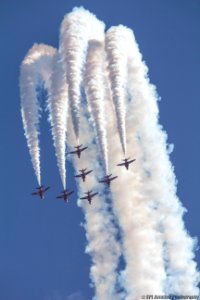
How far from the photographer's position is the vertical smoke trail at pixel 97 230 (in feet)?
237

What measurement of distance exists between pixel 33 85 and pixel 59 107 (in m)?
3.44

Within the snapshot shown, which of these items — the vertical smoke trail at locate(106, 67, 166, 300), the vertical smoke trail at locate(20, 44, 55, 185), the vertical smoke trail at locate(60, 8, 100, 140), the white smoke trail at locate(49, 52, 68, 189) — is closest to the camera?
the vertical smoke trail at locate(60, 8, 100, 140)

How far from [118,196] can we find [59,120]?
11381 mm

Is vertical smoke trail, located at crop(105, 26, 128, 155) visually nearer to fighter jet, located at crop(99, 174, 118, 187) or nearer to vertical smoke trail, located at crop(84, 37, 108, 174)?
vertical smoke trail, located at crop(84, 37, 108, 174)

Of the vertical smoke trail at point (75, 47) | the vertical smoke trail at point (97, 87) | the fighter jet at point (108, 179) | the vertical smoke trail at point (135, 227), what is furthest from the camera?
the fighter jet at point (108, 179)

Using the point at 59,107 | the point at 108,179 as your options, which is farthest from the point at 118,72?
the point at 108,179

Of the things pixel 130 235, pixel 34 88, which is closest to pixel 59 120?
pixel 34 88

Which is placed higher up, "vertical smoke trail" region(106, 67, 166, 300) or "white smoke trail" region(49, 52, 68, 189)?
"white smoke trail" region(49, 52, 68, 189)

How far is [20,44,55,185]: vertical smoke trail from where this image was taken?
6656 centimetres

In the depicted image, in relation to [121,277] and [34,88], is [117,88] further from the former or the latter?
[121,277]

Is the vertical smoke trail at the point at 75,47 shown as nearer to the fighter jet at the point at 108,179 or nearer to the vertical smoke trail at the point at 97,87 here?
the vertical smoke trail at the point at 97,87

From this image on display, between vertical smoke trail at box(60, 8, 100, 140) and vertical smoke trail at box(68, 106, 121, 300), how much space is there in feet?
20.4

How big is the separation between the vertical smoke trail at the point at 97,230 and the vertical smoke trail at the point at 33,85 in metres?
5.81

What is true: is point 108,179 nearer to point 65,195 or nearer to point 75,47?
point 65,195
